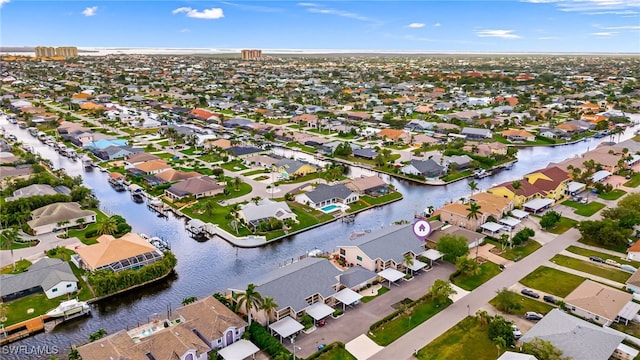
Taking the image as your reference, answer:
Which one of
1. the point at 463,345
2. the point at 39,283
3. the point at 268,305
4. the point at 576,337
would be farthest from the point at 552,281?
the point at 39,283

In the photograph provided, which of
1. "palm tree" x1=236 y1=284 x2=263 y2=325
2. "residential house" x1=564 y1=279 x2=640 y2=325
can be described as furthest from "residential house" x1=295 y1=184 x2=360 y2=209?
"residential house" x1=564 y1=279 x2=640 y2=325

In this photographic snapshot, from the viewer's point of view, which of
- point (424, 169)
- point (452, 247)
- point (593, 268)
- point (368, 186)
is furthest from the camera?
point (424, 169)

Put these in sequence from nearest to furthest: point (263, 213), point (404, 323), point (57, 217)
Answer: point (404, 323), point (57, 217), point (263, 213)

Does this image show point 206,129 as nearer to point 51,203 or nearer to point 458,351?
point 51,203

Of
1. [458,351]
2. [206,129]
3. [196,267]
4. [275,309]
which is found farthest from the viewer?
[206,129]

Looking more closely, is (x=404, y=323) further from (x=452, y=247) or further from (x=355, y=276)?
(x=452, y=247)

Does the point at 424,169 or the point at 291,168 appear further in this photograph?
the point at 424,169

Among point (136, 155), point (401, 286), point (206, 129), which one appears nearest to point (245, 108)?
point (206, 129)
